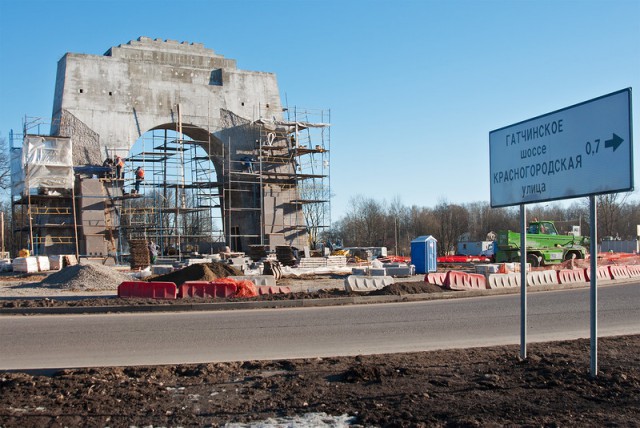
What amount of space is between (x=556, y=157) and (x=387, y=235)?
304 ft

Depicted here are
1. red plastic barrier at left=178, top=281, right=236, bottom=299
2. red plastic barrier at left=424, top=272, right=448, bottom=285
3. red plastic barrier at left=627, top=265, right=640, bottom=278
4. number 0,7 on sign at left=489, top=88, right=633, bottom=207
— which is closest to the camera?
number 0,7 on sign at left=489, top=88, right=633, bottom=207

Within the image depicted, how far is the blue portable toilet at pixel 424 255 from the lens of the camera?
28562mm

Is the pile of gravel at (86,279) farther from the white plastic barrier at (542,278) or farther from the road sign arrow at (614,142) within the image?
the road sign arrow at (614,142)

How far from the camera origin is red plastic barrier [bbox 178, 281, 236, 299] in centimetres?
1808

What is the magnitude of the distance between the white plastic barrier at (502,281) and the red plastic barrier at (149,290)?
10227mm

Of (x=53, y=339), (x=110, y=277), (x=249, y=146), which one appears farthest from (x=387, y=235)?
(x=53, y=339)

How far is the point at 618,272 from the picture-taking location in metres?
25.7

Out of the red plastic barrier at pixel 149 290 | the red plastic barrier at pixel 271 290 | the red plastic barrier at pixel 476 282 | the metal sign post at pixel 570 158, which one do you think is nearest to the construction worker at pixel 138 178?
the red plastic barrier at pixel 149 290

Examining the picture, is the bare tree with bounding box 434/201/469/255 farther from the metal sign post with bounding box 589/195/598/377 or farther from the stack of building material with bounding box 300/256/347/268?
the metal sign post with bounding box 589/195/598/377

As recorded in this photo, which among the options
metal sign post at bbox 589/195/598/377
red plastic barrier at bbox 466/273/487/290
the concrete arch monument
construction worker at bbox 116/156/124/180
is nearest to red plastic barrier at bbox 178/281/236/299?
red plastic barrier at bbox 466/273/487/290

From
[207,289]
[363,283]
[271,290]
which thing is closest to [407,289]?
[363,283]

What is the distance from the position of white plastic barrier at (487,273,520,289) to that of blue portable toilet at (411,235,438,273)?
7.25 meters

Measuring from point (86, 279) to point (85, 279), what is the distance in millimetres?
33

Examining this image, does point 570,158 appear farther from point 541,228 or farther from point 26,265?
point 541,228
